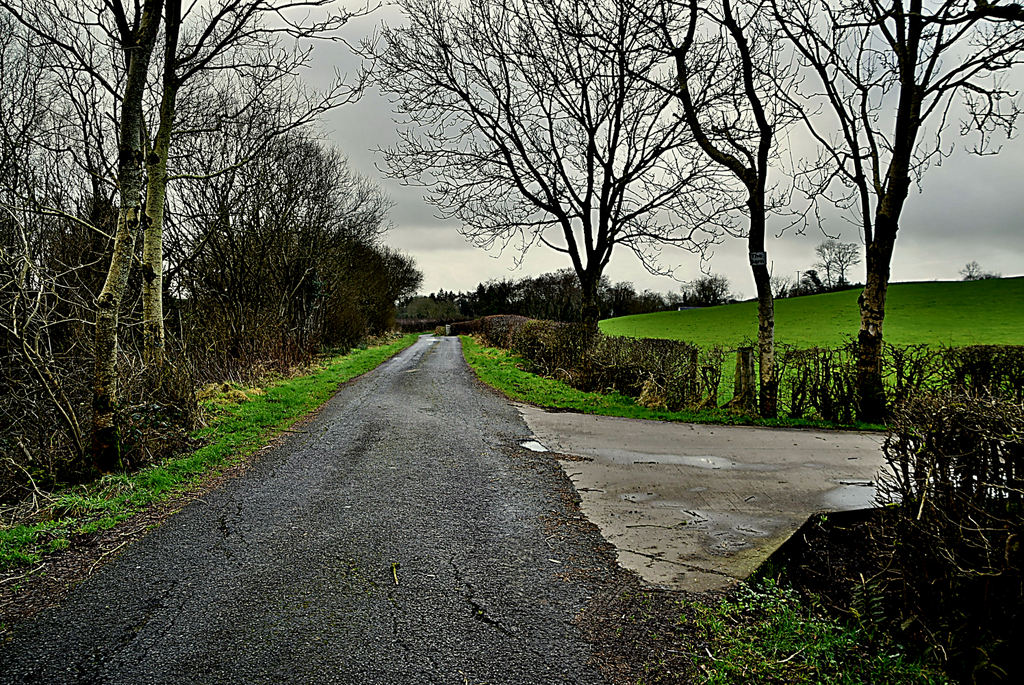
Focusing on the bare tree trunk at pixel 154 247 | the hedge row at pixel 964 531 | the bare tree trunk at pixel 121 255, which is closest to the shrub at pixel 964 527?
the hedge row at pixel 964 531

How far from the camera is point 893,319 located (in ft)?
136

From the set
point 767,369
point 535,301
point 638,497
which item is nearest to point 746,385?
point 767,369

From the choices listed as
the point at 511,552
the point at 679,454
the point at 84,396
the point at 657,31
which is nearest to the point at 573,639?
the point at 511,552

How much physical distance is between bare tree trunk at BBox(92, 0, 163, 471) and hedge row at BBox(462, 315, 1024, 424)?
383 inches

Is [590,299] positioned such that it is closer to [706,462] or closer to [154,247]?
[706,462]

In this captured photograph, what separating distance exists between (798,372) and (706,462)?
16.4ft

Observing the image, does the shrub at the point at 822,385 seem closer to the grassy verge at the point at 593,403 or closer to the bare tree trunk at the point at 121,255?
the grassy verge at the point at 593,403

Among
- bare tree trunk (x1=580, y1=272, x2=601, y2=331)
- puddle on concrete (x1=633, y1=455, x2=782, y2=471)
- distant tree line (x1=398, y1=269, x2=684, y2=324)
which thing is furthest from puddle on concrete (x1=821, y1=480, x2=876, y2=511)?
distant tree line (x1=398, y1=269, x2=684, y2=324)

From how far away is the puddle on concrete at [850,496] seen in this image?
6105 millimetres

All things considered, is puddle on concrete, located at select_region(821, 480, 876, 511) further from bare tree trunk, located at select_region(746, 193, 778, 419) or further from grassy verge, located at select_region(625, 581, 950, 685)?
bare tree trunk, located at select_region(746, 193, 778, 419)

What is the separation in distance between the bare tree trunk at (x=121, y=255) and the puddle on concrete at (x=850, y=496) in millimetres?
7847

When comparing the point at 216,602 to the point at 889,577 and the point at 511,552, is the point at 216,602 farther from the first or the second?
the point at 889,577

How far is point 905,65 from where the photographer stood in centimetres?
1207

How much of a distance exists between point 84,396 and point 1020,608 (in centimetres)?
955
